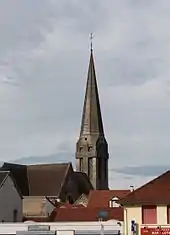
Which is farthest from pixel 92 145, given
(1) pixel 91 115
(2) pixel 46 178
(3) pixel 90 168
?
(2) pixel 46 178

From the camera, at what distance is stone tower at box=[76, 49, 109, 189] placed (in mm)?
159663

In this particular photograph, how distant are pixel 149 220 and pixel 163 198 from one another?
6.22 ft

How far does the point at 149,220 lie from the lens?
45.2m

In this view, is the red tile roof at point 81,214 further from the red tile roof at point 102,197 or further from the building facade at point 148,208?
the red tile roof at point 102,197

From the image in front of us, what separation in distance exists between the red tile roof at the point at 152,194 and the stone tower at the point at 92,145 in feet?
362

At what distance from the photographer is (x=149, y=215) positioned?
149 feet

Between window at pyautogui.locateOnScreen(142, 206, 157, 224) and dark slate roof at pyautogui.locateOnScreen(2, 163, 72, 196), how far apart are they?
8620cm

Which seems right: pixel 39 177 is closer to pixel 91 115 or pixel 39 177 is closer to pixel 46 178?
pixel 46 178

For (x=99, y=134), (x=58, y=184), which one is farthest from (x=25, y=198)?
(x=99, y=134)

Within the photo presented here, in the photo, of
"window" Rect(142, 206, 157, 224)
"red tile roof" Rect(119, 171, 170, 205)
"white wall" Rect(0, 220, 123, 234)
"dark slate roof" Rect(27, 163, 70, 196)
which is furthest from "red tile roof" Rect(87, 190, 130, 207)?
"window" Rect(142, 206, 157, 224)

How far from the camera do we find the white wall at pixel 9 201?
81438mm

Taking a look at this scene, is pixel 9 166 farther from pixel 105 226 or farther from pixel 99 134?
pixel 105 226

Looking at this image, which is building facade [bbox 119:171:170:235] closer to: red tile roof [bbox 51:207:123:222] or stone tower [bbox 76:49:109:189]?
red tile roof [bbox 51:207:123:222]

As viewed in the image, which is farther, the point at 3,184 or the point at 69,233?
the point at 3,184
